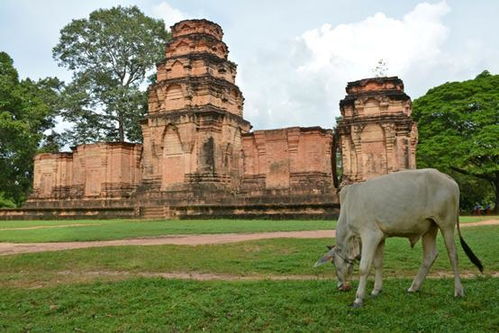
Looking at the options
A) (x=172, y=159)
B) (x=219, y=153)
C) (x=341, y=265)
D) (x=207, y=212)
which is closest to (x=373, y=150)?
(x=219, y=153)

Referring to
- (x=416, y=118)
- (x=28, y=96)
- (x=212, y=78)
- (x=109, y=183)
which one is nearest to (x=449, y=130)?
(x=416, y=118)

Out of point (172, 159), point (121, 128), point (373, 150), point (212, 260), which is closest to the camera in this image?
point (212, 260)

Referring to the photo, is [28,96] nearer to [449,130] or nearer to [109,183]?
[109,183]

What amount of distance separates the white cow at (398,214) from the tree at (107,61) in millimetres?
37400

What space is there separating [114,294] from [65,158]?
2973cm

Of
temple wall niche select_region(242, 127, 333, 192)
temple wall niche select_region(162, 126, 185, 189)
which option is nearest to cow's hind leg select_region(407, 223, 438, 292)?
temple wall niche select_region(242, 127, 333, 192)

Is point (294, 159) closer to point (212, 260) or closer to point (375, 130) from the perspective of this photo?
point (375, 130)

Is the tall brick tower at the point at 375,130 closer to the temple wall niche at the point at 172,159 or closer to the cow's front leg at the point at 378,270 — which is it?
the temple wall niche at the point at 172,159

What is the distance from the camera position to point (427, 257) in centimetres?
684

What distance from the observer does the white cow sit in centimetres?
645

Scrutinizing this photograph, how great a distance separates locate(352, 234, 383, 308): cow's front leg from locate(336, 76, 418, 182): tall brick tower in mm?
20922

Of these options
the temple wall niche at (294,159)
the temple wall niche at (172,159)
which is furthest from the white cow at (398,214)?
the temple wall niche at (172,159)

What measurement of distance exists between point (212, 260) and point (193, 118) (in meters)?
18.9

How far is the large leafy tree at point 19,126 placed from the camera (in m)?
35.8
